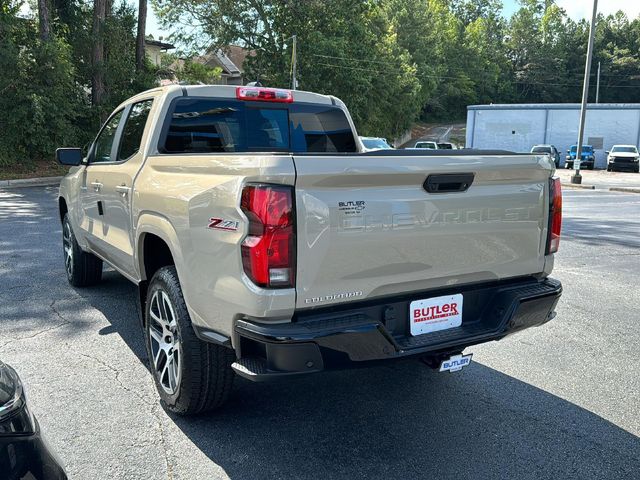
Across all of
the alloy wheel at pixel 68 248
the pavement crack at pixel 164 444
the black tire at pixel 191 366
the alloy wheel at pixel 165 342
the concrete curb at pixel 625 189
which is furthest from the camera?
the concrete curb at pixel 625 189

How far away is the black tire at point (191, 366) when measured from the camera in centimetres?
307

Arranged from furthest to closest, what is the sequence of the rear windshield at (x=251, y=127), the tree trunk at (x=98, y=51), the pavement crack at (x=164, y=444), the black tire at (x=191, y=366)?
the tree trunk at (x=98, y=51) < the rear windshield at (x=251, y=127) < the black tire at (x=191, y=366) < the pavement crack at (x=164, y=444)

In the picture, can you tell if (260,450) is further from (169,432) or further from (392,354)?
(392,354)

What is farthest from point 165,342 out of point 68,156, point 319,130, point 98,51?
point 98,51

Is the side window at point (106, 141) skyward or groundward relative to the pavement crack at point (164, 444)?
skyward

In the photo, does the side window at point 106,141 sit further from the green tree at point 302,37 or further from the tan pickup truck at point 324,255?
the green tree at point 302,37

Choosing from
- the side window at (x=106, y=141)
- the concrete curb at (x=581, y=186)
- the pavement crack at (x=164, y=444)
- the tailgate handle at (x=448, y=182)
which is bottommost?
the pavement crack at (x=164, y=444)

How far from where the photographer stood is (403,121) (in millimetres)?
57031

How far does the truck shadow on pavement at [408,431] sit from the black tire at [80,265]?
287cm

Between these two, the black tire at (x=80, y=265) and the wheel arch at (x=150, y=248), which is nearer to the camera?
the wheel arch at (x=150, y=248)

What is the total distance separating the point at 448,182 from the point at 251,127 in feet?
6.77

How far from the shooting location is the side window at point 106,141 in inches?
190

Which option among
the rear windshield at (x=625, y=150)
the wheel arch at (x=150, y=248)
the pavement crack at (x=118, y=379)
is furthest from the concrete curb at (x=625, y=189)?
the pavement crack at (x=118, y=379)

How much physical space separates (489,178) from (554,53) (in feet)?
299
